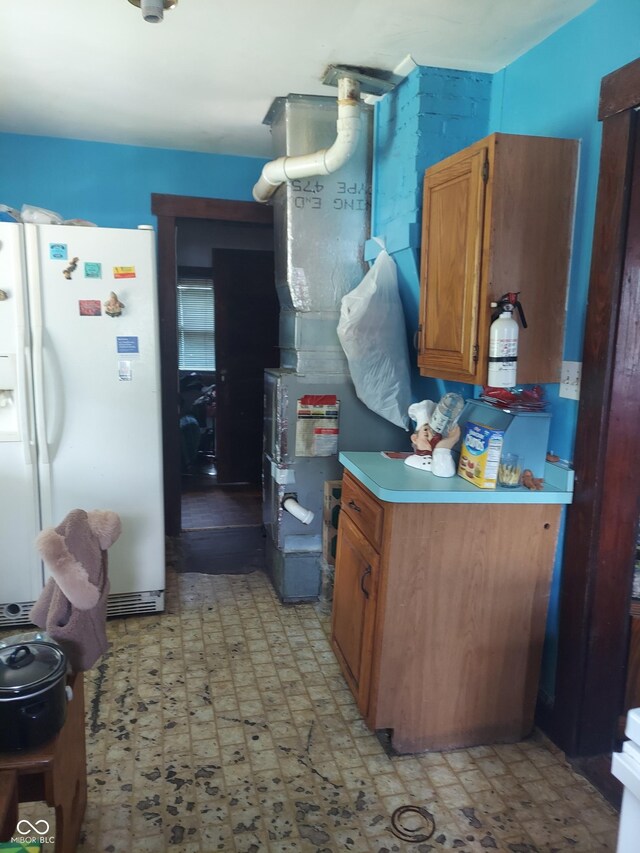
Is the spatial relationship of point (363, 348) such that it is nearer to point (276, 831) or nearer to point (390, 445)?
point (390, 445)

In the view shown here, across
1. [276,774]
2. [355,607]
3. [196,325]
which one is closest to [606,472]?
[355,607]

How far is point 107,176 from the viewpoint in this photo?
10.9 feet

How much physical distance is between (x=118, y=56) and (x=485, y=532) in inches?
86.6

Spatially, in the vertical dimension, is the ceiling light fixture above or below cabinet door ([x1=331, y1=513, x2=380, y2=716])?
above

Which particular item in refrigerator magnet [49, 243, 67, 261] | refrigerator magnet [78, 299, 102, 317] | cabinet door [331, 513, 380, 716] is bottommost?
cabinet door [331, 513, 380, 716]

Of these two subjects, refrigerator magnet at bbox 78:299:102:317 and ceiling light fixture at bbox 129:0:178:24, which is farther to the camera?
refrigerator magnet at bbox 78:299:102:317

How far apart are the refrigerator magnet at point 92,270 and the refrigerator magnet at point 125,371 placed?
37 centimetres

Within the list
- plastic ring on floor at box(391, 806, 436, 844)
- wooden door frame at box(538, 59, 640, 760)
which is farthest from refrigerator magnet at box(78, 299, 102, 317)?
plastic ring on floor at box(391, 806, 436, 844)

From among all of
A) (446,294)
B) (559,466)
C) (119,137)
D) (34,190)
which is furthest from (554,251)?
(34,190)

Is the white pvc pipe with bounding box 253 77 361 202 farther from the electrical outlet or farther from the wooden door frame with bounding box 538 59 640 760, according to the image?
the electrical outlet

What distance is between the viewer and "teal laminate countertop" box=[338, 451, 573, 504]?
1758mm

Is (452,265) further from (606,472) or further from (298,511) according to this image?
(298,511)

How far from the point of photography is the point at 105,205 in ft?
11.0

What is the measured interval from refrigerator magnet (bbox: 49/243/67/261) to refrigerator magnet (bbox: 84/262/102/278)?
0.10 metres
